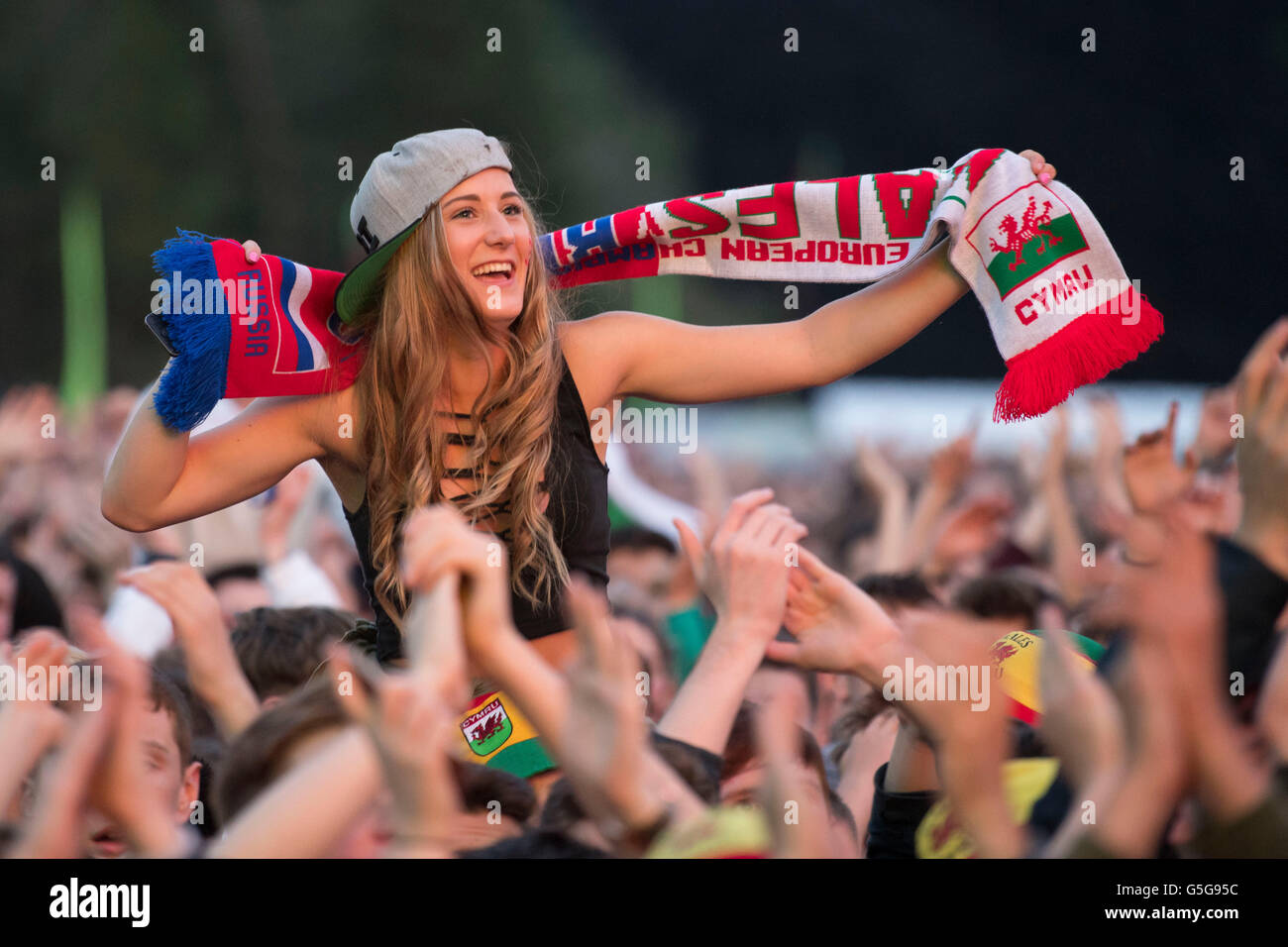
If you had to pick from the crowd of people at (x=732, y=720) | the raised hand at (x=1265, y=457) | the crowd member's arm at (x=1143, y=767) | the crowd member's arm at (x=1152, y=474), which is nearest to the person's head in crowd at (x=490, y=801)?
the crowd of people at (x=732, y=720)

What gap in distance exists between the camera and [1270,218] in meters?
6.91

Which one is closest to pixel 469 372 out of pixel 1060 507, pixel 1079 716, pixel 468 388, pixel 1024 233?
pixel 468 388

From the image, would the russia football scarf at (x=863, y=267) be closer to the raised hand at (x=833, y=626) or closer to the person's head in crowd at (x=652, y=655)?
the raised hand at (x=833, y=626)

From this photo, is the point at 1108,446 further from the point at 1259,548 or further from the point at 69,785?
the point at 69,785

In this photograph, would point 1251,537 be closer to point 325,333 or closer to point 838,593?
point 838,593

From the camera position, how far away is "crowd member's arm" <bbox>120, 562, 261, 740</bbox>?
2123mm

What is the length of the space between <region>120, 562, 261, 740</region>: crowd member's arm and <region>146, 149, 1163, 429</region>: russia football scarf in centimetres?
24

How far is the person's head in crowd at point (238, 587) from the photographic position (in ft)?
13.1

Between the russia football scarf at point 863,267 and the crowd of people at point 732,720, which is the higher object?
the russia football scarf at point 863,267

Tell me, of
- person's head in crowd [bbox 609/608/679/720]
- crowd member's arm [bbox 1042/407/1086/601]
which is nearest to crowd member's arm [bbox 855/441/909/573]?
crowd member's arm [bbox 1042/407/1086/601]

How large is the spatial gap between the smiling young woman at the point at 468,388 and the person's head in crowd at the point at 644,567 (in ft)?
6.64

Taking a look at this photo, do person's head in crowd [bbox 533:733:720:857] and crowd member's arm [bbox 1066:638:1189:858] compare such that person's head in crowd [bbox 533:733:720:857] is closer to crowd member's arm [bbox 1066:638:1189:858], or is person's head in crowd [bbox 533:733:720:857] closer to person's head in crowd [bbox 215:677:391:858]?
person's head in crowd [bbox 215:677:391:858]

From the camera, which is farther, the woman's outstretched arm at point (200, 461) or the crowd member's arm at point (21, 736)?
the woman's outstretched arm at point (200, 461)
